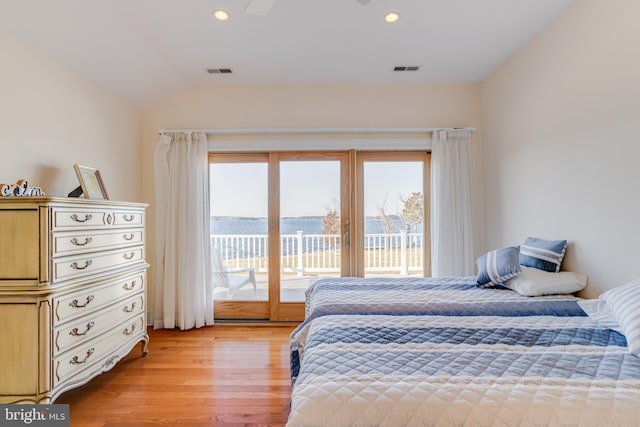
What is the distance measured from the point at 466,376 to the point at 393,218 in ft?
8.41

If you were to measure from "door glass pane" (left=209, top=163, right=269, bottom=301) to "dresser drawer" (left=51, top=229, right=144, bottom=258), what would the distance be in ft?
3.53

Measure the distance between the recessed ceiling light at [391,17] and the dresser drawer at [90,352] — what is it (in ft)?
10.5

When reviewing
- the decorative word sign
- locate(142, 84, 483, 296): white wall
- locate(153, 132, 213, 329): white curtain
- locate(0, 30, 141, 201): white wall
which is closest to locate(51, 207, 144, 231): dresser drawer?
the decorative word sign

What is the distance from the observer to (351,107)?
340 centimetres

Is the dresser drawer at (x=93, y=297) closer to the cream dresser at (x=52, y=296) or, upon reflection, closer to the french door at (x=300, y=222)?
the cream dresser at (x=52, y=296)

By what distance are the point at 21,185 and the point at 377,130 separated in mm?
3056

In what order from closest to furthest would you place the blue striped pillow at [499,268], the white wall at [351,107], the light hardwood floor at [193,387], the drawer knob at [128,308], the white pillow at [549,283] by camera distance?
the light hardwood floor at [193,387], the white pillow at [549,283], the blue striped pillow at [499,268], the drawer knob at [128,308], the white wall at [351,107]

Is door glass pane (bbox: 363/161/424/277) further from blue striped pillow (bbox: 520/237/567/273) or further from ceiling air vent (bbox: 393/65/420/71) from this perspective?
blue striped pillow (bbox: 520/237/567/273)

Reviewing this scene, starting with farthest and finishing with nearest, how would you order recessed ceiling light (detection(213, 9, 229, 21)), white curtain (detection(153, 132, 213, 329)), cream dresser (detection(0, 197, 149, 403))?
1. white curtain (detection(153, 132, 213, 329))
2. recessed ceiling light (detection(213, 9, 229, 21))
3. cream dresser (detection(0, 197, 149, 403))

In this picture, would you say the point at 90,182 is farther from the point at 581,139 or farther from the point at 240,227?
the point at 581,139

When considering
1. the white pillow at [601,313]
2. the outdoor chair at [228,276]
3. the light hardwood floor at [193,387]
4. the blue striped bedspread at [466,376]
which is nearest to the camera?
the blue striped bedspread at [466,376]

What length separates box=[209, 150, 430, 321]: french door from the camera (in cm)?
348

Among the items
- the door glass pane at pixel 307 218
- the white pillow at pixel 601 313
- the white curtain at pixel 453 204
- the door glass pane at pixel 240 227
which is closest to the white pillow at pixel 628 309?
the white pillow at pixel 601 313

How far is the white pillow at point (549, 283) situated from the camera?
6.46 ft
